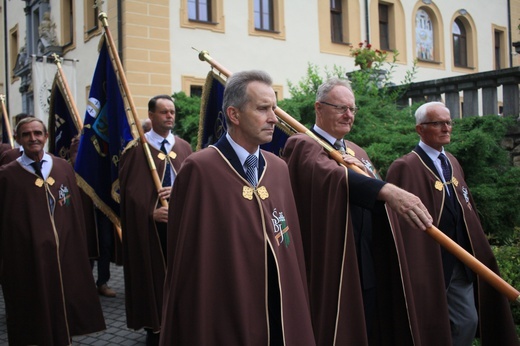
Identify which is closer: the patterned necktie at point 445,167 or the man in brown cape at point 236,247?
the man in brown cape at point 236,247

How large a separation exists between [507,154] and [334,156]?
507 centimetres

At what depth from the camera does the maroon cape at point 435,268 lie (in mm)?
4266

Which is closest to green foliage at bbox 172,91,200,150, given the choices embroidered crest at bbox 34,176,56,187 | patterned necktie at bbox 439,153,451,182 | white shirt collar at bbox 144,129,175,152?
white shirt collar at bbox 144,129,175,152

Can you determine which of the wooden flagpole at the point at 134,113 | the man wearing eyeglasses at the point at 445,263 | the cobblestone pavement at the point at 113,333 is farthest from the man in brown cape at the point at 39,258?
the man wearing eyeglasses at the point at 445,263

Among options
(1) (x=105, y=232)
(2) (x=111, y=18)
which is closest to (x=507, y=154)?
(1) (x=105, y=232)

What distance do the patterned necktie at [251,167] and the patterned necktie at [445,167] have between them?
6.49 feet

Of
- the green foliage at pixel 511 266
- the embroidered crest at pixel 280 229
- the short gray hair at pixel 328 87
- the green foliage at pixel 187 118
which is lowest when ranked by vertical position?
the green foliage at pixel 511 266

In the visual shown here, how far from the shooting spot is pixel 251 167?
318 centimetres

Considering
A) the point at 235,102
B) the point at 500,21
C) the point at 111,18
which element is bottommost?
the point at 235,102

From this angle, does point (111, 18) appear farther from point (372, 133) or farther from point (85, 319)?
point (85, 319)

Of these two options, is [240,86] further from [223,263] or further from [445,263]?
[445,263]

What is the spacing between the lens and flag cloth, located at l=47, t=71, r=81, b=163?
713 cm

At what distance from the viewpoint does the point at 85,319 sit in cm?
555

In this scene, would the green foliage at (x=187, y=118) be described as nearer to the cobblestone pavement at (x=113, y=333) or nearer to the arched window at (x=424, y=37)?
the cobblestone pavement at (x=113, y=333)
